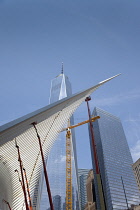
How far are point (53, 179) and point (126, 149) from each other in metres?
56.6

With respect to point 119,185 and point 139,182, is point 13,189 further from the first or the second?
point 119,185

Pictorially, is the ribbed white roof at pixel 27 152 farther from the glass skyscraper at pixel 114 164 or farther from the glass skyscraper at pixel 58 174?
the glass skyscraper at pixel 58 174

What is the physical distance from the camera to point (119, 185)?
383ft

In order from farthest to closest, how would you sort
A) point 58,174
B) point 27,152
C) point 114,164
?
point 114,164
point 58,174
point 27,152

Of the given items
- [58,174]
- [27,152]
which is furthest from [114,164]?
[27,152]

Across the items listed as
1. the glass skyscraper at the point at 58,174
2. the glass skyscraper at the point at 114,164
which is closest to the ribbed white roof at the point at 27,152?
the glass skyscraper at the point at 114,164

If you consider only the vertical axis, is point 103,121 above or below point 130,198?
above

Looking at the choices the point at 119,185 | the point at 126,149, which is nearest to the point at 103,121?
the point at 126,149

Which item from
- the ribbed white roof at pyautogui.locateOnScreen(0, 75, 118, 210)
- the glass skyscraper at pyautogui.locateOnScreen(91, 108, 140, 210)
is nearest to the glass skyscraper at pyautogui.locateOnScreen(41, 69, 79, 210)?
the glass skyscraper at pyautogui.locateOnScreen(91, 108, 140, 210)

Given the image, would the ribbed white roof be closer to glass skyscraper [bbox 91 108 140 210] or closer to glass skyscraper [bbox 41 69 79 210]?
glass skyscraper [bbox 91 108 140 210]

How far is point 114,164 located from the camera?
421 ft

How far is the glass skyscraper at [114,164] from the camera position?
110438mm

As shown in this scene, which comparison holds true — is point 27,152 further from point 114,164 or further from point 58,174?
point 114,164

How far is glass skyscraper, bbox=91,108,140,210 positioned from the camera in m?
110
